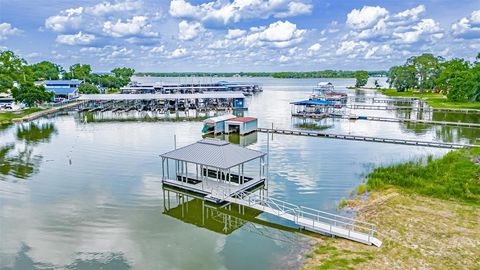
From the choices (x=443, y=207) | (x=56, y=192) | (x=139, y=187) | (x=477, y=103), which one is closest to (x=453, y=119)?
(x=477, y=103)

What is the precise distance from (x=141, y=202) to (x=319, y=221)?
32.2 ft

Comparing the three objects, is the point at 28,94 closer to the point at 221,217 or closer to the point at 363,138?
the point at 363,138

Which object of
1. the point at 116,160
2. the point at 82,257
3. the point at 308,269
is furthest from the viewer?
the point at 116,160

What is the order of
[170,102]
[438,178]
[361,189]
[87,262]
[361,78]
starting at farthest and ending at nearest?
[361,78]
[170,102]
[438,178]
[361,189]
[87,262]

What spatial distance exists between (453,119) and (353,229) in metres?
42.6

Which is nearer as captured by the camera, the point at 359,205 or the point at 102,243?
the point at 102,243

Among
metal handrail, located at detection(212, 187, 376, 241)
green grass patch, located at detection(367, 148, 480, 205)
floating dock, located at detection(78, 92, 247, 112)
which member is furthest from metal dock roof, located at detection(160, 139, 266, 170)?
floating dock, located at detection(78, 92, 247, 112)

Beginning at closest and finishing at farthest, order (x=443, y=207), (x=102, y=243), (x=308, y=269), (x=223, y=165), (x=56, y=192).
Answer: (x=308, y=269) → (x=102, y=243) → (x=443, y=207) → (x=223, y=165) → (x=56, y=192)

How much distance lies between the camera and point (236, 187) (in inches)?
832

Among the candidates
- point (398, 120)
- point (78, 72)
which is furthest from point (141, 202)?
point (78, 72)

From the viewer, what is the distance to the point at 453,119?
5025 cm

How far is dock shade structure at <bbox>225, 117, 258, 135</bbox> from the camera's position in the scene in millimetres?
39906

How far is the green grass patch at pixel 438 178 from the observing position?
1998 cm

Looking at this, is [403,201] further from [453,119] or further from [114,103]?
[114,103]
